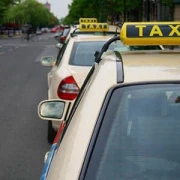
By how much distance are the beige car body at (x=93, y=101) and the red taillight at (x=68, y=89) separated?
4042 mm

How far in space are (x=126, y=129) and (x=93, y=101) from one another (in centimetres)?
19

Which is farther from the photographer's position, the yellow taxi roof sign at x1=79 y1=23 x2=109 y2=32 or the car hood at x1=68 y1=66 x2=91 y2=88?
the yellow taxi roof sign at x1=79 y1=23 x2=109 y2=32

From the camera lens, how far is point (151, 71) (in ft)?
9.11

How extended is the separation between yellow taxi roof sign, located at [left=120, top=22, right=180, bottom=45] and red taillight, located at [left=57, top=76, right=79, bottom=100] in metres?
3.59

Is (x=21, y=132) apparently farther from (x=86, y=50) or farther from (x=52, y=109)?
(x=52, y=109)

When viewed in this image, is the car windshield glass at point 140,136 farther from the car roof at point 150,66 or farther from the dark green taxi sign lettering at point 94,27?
the dark green taxi sign lettering at point 94,27

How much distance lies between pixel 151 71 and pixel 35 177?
3927 mm

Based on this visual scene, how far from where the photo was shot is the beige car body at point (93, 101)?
2434mm

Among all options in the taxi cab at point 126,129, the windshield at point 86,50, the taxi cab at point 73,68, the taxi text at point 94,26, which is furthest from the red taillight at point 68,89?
the taxi cab at point 126,129

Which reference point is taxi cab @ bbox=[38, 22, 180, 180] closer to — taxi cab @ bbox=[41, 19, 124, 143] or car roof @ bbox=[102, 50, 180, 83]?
car roof @ bbox=[102, 50, 180, 83]

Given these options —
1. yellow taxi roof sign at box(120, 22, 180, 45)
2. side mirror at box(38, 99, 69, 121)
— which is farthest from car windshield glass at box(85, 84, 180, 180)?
side mirror at box(38, 99, 69, 121)

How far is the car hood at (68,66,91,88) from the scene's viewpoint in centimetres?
714

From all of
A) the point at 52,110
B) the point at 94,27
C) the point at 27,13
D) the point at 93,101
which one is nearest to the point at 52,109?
the point at 52,110

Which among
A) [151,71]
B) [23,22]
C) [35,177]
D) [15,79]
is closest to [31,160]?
[35,177]
